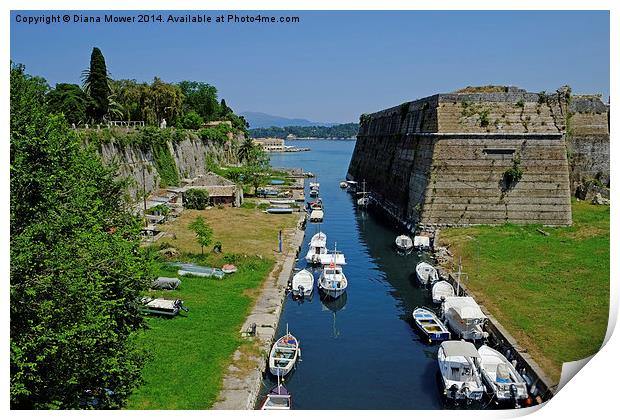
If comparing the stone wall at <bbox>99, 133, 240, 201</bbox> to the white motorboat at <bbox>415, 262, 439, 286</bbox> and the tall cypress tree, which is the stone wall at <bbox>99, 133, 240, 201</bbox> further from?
the white motorboat at <bbox>415, 262, 439, 286</bbox>

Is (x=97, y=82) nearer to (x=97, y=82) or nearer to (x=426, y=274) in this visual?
(x=97, y=82)

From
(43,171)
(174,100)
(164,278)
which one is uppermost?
(174,100)

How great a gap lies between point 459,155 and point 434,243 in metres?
6.26

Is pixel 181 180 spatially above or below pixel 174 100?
below

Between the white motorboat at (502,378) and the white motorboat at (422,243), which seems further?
the white motorboat at (422,243)

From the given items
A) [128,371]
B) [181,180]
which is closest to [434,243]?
[128,371]

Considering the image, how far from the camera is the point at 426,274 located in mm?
25016

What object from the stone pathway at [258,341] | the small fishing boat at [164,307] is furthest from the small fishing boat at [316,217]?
the small fishing boat at [164,307]

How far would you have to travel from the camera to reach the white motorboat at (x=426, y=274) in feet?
81.0

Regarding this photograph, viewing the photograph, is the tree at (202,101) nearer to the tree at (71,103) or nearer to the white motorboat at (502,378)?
the tree at (71,103)

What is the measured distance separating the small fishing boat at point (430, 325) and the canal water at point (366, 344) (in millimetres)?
355

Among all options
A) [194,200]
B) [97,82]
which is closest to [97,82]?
[97,82]

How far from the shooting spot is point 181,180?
4831 cm

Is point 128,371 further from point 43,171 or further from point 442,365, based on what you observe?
point 442,365
